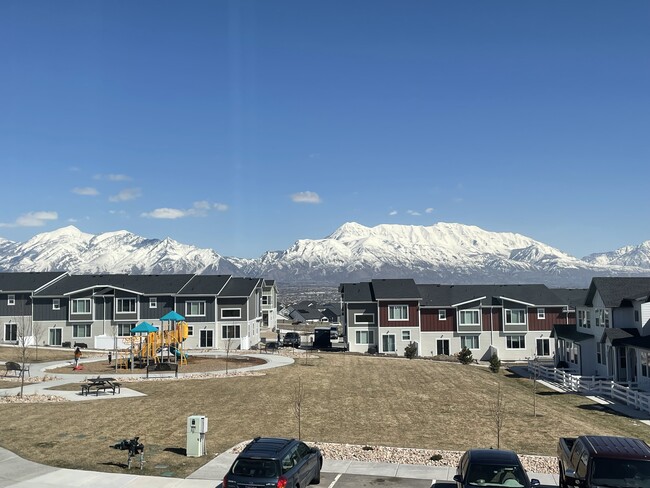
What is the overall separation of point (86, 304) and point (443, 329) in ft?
141

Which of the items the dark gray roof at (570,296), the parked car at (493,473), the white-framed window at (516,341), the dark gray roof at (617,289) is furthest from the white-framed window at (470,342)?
the parked car at (493,473)

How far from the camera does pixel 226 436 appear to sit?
2547 centimetres

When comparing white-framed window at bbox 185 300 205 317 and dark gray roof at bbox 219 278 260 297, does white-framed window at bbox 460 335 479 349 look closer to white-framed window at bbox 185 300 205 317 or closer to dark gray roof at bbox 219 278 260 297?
dark gray roof at bbox 219 278 260 297

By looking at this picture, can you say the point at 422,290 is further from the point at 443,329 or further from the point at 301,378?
the point at 301,378

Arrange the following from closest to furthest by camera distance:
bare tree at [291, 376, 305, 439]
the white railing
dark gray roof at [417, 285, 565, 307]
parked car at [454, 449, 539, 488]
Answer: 1. parked car at [454, 449, 539, 488]
2. bare tree at [291, 376, 305, 439]
3. the white railing
4. dark gray roof at [417, 285, 565, 307]

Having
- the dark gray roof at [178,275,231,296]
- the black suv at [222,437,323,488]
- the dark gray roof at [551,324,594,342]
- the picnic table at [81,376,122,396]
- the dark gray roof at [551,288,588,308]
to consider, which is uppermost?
the dark gray roof at [178,275,231,296]

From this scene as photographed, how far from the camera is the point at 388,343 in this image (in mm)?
70938

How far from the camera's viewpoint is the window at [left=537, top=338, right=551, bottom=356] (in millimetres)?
70938

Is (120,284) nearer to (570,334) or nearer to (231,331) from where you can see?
(231,331)

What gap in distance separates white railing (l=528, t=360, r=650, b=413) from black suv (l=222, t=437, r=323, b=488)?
88.6 feet

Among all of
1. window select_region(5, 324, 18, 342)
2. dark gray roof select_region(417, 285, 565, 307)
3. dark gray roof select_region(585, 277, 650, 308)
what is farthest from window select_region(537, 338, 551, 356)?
window select_region(5, 324, 18, 342)

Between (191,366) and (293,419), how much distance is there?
22.4 m

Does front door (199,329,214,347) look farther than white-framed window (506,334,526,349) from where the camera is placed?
No

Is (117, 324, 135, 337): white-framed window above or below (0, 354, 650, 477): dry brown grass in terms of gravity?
above
